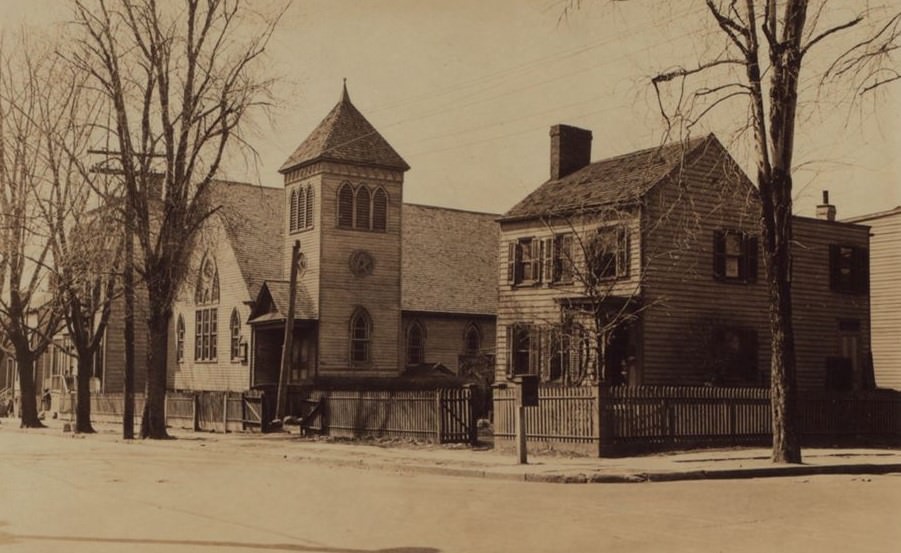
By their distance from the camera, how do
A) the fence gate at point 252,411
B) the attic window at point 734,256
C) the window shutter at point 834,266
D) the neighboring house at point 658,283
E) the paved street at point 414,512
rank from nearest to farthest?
the paved street at point 414,512, the neighboring house at point 658,283, the fence gate at point 252,411, the attic window at point 734,256, the window shutter at point 834,266

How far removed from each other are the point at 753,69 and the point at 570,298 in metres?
13.4

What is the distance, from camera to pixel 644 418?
22.9m

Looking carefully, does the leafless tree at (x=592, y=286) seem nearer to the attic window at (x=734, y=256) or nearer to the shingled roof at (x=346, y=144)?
the attic window at (x=734, y=256)

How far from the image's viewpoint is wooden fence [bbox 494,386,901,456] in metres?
22.3

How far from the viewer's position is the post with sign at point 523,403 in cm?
2011

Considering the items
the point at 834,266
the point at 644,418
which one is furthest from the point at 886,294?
the point at 644,418

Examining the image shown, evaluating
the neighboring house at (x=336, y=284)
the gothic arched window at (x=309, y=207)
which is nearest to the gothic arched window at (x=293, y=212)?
the neighboring house at (x=336, y=284)

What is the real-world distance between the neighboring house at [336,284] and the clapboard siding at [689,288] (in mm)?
14993

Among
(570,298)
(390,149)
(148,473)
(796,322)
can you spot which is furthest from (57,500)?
(390,149)

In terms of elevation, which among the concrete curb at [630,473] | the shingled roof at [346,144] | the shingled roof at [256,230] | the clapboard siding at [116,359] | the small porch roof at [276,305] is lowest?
the concrete curb at [630,473]

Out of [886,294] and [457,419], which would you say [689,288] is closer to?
[457,419]

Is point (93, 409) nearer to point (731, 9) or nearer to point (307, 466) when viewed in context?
point (307, 466)

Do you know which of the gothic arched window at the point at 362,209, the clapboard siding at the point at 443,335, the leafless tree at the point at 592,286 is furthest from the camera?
the clapboard siding at the point at 443,335

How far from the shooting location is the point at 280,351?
4484 centimetres
